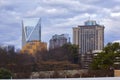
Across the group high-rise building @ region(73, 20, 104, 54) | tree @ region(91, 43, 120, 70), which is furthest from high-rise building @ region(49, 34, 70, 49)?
tree @ region(91, 43, 120, 70)

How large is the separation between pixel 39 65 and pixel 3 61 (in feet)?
28.5

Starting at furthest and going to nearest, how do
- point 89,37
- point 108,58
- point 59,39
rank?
point 89,37 < point 59,39 < point 108,58

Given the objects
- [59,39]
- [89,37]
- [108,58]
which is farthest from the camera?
[89,37]

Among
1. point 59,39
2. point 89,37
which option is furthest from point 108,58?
point 89,37

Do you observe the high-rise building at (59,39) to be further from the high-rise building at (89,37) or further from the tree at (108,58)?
the tree at (108,58)

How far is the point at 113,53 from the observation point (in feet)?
208

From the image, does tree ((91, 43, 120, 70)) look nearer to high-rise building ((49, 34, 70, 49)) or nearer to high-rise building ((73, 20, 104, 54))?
high-rise building ((49, 34, 70, 49))

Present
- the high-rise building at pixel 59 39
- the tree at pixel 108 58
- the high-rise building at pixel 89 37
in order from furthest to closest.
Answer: the high-rise building at pixel 89 37 → the high-rise building at pixel 59 39 → the tree at pixel 108 58

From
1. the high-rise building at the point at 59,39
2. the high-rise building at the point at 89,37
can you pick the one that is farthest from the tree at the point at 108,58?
the high-rise building at the point at 89,37

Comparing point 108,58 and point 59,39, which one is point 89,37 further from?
point 108,58

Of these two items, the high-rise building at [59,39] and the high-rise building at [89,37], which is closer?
the high-rise building at [59,39]

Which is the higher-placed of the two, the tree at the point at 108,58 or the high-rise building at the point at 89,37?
the high-rise building at the point at 89,37

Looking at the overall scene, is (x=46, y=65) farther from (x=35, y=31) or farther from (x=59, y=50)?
(x=35, y=31)

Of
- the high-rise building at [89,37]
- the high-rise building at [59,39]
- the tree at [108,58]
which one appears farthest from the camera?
the high-rise building at [89,37]
